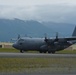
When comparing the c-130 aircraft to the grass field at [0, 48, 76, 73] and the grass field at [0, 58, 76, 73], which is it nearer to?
the grass field at [0, 48, 76, 73]

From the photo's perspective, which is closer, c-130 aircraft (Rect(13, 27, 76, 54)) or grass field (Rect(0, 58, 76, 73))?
grass field (Rect(0, 58, 76, 73))

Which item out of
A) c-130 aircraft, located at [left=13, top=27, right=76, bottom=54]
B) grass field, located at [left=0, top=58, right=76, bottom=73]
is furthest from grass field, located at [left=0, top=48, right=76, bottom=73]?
c-130 aircraft, located at [left=13, top=27, right=76, bottom=54]

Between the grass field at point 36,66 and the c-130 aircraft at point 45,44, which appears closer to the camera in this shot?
the grass field at point 36,66

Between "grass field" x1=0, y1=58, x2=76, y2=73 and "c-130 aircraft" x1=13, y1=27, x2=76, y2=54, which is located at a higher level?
"c-130 aircraft" x1=13, y1=27, x2=76, y2=54

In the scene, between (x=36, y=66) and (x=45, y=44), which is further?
(x=45, y=44)

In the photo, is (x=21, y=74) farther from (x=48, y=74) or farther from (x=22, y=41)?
(x=22, y=41)

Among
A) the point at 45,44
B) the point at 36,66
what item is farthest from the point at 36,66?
the point at 45,44

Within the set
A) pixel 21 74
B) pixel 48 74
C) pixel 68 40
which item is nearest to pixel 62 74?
pixel 48 74

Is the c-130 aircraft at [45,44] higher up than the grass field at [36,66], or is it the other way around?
the c-130 aircraft at [45,44]

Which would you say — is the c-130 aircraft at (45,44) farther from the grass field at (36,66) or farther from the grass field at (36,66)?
the grass field at (36,66)

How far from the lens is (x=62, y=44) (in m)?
73.5

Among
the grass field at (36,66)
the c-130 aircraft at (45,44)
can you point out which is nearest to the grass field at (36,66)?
the grass field at (36,66)

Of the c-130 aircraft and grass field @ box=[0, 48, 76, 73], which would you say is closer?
grass field @ box=[0, 48, 76, 73]

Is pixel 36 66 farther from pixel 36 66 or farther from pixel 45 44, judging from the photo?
pixel 45 44
